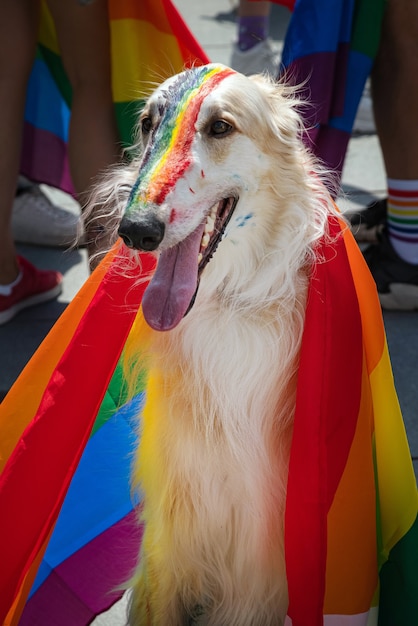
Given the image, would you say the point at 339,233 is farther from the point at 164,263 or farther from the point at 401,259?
the point at 401,259

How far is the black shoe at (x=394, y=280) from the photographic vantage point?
371 centimetres

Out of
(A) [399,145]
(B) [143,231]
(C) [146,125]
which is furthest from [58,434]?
(A) [399,145]

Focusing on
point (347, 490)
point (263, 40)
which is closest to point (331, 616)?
point (347, 490)

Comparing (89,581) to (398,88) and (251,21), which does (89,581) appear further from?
(251,21)

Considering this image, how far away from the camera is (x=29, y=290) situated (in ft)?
12.8

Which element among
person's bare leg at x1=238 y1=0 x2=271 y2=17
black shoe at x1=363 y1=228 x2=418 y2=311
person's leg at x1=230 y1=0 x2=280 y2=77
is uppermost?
person's bare leg at x1=238 y1=0 x2=271 y2=17

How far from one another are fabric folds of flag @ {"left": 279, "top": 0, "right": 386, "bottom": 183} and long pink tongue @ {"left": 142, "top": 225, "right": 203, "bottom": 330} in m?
1.42

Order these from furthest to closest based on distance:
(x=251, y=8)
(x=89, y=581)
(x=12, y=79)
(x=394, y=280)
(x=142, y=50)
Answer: (x=251, y=8)
(x=394, y=280)
(x=12, y=79)
(x=142, y=50)
(x=89, y=581)

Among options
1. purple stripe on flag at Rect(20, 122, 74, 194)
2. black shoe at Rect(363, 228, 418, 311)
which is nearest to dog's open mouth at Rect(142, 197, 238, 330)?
black shoe at Rect(363, 228, 418, 311)

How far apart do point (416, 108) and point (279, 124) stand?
173 cm

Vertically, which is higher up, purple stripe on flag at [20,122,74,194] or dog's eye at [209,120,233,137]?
dog's eye at [209,120,233,137]

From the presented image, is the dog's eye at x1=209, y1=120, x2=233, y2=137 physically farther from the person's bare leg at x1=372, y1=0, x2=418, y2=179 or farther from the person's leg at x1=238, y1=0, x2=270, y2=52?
the person's leg at x1=238, y1=0, x2=270, y2=52

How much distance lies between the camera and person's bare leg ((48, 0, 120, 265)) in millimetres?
3043

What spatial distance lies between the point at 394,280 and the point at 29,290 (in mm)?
1746
